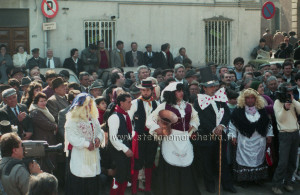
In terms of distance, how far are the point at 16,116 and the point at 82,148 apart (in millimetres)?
1791

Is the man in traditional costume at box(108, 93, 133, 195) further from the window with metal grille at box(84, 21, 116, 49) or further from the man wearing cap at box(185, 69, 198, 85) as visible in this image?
the window with metal grille at box(84, 21, 116, 49)

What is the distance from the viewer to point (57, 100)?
965 cm

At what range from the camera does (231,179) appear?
32.4 feet

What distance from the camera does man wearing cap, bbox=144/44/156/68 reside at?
60.1ft

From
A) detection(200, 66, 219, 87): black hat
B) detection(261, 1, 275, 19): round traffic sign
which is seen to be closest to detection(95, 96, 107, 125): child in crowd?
detection(200, 66, 219, 87): black hat

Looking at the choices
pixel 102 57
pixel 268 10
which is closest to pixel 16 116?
pixel 102 57

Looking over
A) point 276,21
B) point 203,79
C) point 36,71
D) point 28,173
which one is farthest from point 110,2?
point 276,21

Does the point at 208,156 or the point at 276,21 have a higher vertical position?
the point at 276,21

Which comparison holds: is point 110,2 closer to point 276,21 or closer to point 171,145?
point 171,145

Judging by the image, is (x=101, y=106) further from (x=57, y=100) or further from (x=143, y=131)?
(x=143, y=131)

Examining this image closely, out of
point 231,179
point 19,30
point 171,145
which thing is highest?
point 19,30

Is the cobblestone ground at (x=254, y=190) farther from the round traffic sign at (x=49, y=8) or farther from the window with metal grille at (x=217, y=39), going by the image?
the window with metal grille at (x=217, y=39)

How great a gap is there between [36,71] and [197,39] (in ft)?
28.6

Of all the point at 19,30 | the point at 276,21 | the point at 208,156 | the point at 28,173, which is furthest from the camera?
the point at 276,21
